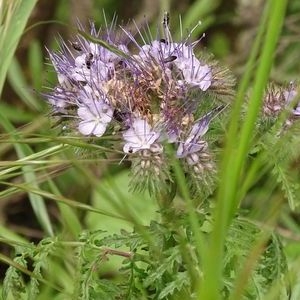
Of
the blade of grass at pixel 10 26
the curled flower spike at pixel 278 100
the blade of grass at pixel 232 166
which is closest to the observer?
the blade of grass at pixel 232 166

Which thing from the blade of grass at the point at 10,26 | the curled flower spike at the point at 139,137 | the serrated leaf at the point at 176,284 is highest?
the blade of grass at the point at 10,26

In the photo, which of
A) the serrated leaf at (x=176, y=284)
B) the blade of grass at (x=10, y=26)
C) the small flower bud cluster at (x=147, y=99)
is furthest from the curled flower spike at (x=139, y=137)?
the blade of grass at (x=10, y=26)

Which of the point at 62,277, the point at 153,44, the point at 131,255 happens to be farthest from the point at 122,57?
the point at 62,277

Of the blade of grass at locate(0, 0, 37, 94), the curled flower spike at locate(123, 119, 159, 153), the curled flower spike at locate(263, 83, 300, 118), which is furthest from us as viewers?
the blade of grass at locate(0, 0, 37, 94)

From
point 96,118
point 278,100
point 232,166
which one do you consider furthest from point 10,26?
point 232,166

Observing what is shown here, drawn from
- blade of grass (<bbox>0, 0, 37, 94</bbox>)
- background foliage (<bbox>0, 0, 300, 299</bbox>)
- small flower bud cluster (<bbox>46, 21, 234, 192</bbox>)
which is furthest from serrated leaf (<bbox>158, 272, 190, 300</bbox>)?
blade of grass (<bbox>0, 0, 37, 94</bbox>)

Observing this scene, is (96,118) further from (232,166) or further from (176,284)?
(232,166)

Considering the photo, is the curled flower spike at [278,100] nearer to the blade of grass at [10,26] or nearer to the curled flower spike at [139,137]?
the curled flower spike at [139,137]

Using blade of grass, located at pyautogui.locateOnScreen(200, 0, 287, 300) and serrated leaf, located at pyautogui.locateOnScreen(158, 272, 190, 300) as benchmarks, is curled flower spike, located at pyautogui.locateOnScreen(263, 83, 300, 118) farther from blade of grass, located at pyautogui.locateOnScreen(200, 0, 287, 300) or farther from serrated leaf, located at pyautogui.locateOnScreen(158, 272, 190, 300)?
blade of grass, located at pyautogui.locateOnScreen(200, 0, 287, 300)

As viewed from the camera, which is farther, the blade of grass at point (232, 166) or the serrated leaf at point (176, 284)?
the serrated leaf at point (176, 284)

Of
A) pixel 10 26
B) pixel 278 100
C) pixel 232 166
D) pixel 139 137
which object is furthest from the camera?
pixel 10 26
